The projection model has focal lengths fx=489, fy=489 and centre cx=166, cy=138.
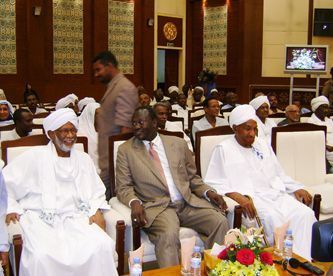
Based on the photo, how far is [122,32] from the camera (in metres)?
12.7

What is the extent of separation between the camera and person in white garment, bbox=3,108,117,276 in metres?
2.98

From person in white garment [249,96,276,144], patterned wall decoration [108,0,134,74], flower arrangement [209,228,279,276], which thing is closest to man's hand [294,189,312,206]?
flower arrangement [209,228,279,276]

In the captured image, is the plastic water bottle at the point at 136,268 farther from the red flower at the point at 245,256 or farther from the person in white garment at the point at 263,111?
the person in white garment at the point at 263,111

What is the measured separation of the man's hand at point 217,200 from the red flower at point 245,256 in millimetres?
1248

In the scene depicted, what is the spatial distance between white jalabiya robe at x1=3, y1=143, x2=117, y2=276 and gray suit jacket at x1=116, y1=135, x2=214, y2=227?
0.21 m

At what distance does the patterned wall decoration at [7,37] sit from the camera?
10758 mm

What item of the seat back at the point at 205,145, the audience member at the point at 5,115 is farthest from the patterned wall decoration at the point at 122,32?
the seat back at the point at 205,145

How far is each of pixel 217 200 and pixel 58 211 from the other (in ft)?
3.88

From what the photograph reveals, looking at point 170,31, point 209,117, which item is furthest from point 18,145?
point 170,31

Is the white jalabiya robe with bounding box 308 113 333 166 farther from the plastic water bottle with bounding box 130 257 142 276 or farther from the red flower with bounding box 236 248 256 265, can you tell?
the plastic water bottle with bounding box 130 257 142 276

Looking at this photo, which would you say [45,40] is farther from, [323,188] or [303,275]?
[303,275]

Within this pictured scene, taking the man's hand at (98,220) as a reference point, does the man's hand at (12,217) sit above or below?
above

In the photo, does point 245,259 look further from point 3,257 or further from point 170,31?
point 170,31

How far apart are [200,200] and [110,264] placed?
0.97 meters
